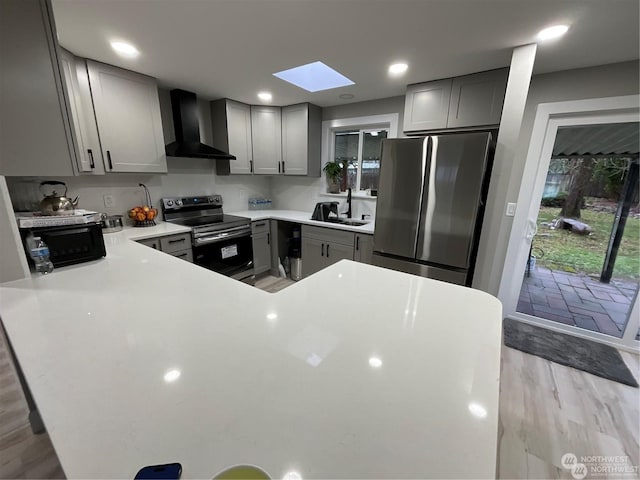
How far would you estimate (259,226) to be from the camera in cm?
330

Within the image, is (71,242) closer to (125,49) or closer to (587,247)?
(125,49)

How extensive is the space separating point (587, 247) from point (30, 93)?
403cm

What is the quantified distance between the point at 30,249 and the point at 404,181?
8.24 feet

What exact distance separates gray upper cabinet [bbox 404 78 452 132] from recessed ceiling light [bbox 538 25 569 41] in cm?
71

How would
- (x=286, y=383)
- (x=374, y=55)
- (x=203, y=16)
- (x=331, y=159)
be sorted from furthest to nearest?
(x=331, y=159) < (x=374, y=55) < (x=203, y=16) < (x=286, y=383)

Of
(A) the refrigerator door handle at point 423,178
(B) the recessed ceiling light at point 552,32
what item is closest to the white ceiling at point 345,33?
(B) the recessed ceiling light at point 552,32

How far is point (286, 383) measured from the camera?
→ 2.13ft

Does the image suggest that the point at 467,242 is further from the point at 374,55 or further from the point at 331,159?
the point at 331,159

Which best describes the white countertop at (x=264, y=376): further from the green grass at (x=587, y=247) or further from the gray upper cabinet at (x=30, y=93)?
the green grass at (x=587, y=247)

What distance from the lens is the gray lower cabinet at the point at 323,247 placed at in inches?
114

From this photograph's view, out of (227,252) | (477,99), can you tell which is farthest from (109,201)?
(477,99)

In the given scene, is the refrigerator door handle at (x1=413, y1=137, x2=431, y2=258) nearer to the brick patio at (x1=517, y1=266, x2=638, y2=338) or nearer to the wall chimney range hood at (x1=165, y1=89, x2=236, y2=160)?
the brick patio at (x1=517, y1=266, x2=638, y2=338)

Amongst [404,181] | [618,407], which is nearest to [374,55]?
[404,181]

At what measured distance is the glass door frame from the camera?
204 cm
